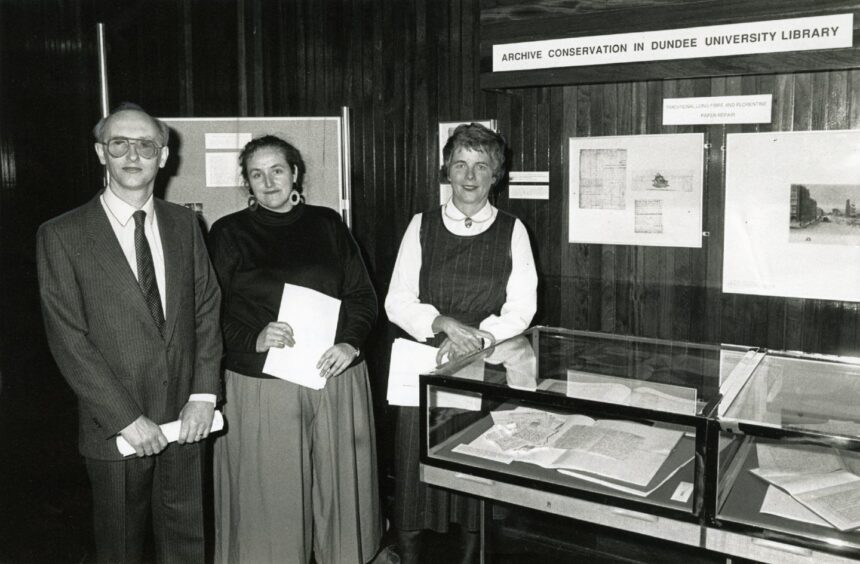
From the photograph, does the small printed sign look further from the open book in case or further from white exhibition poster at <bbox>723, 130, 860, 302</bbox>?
the open book in case

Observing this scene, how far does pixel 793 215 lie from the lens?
113 inches

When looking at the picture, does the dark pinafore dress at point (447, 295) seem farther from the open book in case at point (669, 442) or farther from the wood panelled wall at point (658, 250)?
the wood panelled wall at point (658, 250)

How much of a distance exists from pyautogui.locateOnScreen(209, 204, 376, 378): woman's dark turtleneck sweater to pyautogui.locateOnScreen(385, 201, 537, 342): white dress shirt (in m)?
0.24

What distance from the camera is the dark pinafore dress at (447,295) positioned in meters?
2.95

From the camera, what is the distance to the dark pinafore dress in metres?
2.95

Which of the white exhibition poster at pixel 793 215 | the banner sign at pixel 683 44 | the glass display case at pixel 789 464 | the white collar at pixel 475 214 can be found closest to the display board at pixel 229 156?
the white collar at pixel 475 214

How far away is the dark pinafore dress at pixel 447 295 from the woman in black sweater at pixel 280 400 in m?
0.20

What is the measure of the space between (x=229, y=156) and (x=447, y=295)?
144 centimetres

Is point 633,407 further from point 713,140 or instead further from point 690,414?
point 713,140

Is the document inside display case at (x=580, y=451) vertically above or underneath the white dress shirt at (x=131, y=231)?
underneath

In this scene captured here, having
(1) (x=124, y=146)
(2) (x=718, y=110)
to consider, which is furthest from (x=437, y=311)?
(2) (x=718, y=110)

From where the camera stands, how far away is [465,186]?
2932 mm

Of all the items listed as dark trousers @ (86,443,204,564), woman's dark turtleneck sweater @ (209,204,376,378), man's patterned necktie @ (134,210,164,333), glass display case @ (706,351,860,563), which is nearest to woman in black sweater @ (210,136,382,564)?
woman's dark turtleneck sweater @ (209,204,376,378)

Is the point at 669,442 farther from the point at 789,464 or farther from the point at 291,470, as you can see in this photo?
the point at 291,470
